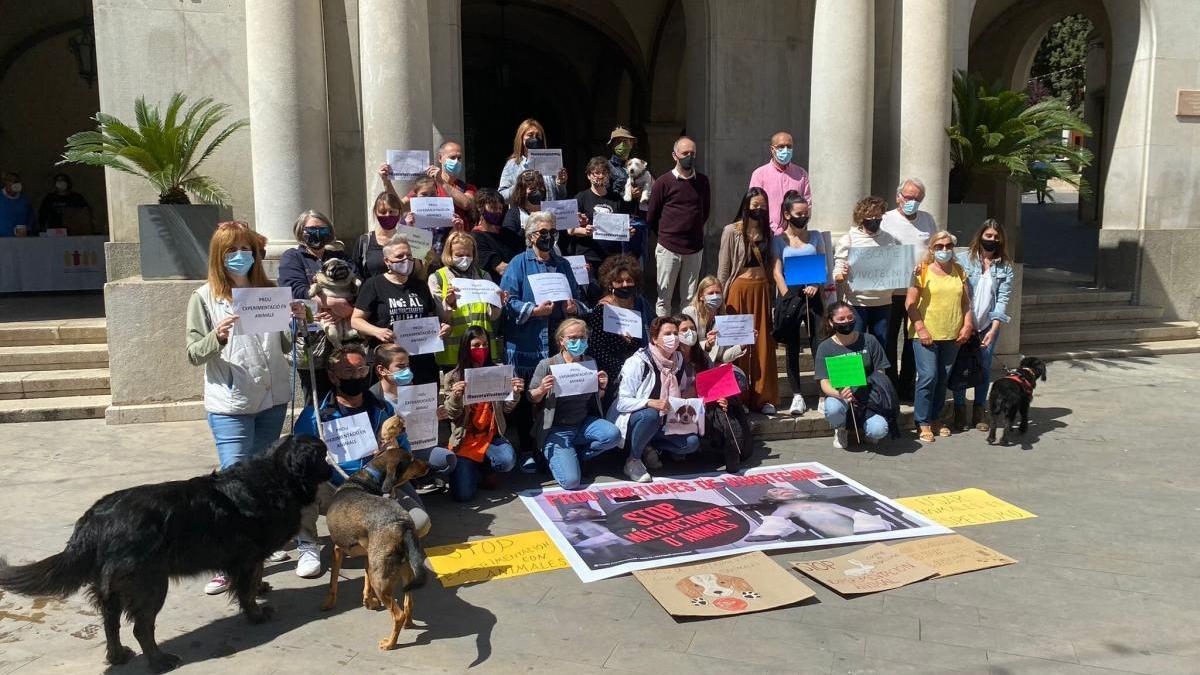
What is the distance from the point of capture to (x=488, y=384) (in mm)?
6441

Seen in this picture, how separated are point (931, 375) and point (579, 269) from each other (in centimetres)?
324

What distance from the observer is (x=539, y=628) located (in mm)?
4648

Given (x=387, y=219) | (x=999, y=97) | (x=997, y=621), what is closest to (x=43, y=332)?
(x=387, y=219)

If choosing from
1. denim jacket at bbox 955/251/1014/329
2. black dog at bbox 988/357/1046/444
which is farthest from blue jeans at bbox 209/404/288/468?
denim jacket at bbox 955/251/1014/329

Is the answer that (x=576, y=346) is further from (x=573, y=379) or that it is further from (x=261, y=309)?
(x=261, y=309)

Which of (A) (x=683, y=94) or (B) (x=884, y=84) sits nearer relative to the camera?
(B) (x=884, y=84)

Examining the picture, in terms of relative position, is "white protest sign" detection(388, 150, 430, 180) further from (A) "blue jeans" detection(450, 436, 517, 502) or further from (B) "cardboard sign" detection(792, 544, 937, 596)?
(B) "cardboard sign" detection(792, 544, 937, 596)

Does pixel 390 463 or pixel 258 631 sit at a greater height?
pixel 390 463

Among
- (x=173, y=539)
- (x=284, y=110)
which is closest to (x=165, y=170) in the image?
(x=284, y=110)

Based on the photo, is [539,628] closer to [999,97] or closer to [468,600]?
[468,600]

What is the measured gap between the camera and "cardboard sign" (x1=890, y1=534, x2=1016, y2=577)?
5.36 meters

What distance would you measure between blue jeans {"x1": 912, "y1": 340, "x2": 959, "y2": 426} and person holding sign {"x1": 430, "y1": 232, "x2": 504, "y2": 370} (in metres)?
3.82

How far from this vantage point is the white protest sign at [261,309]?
16.7 ft

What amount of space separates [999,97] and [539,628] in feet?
27.1
